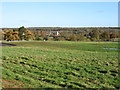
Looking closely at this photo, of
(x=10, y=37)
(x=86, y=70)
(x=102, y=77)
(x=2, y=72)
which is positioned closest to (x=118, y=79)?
(x=102, y=77)

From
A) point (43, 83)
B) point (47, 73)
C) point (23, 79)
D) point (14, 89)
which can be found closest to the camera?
point (14, 89)

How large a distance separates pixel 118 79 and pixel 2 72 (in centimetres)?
798

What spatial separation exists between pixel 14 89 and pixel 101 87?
468 centimetres

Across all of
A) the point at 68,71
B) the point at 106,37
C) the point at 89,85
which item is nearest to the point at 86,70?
the point at 68,71

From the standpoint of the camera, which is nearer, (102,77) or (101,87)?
(101,87)

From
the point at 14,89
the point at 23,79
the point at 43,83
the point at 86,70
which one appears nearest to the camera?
the point at 14,89

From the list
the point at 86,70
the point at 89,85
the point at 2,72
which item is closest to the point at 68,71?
the point at 86,70

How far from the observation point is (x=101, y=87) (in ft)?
36.6

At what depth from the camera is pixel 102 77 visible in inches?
520

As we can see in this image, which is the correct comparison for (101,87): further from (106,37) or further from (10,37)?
(106,37)

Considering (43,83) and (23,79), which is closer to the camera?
(43,83)

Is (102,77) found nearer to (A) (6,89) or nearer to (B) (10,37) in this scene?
(A) (6,89)

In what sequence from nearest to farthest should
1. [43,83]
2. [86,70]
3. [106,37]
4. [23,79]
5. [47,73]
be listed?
[43,83], [23,79], [47,73], [86,70], [106,37]

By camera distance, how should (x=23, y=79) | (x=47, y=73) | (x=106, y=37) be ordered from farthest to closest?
(x=106, y=37)
(x=47, y=73)
(x=23, y=79)
